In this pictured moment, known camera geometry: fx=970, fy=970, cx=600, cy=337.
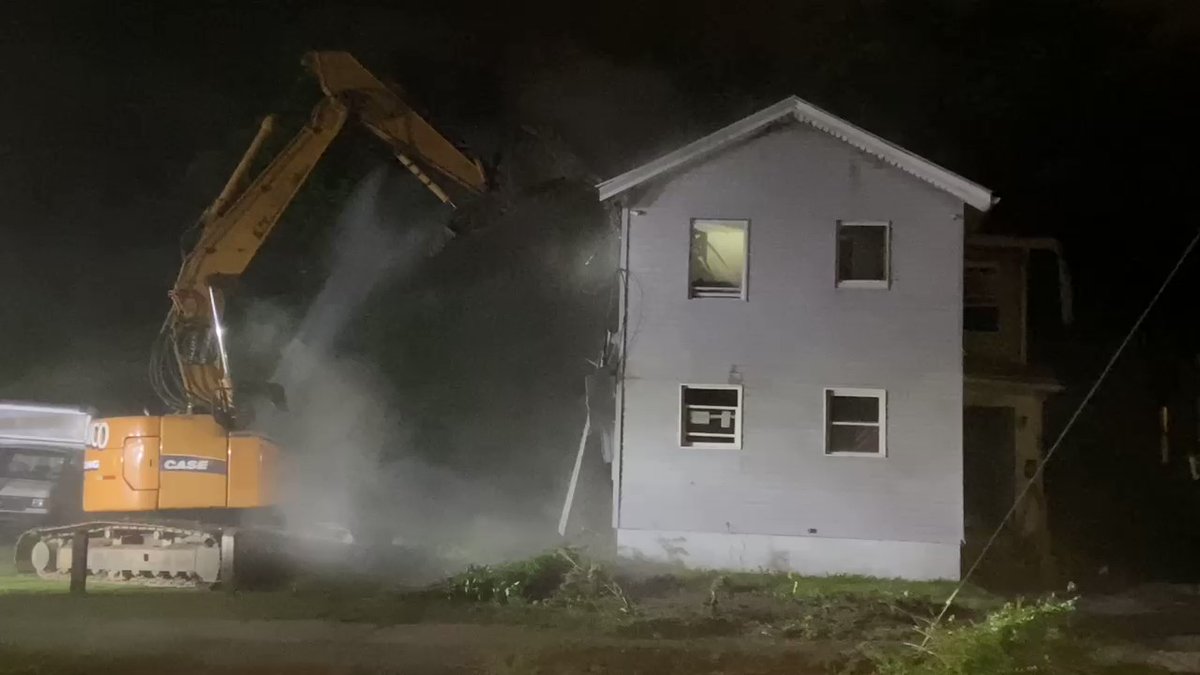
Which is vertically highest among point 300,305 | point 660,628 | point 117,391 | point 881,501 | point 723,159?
point 723,159

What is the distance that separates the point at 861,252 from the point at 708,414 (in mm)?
3448

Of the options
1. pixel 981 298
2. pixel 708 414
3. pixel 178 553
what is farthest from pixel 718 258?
pixel 178 553

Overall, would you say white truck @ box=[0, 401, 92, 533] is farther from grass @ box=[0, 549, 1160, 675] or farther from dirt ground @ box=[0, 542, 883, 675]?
dirt ground @ box=[0, 542, 883, 675]

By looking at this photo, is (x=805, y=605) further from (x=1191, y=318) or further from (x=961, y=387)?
(x=1191, y=318)

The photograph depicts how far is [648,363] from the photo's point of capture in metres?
14.6

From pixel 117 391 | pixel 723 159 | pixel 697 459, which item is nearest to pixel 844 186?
pixel 723 159

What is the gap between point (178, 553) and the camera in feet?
42.1

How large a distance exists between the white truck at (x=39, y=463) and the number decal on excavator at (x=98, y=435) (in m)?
2.53

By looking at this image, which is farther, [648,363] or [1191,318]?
[1191,318]

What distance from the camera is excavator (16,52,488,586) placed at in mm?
12594

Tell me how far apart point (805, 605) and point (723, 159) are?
6.77 metres

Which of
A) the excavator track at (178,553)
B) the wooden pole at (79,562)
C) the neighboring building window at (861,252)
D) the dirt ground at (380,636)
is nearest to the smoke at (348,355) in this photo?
the excavator track at (178,553)

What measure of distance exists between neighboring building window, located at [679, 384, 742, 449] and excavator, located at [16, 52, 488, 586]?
5908 millimetres

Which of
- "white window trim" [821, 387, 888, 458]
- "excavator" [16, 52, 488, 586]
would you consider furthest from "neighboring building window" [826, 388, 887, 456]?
"excavator" [16, 52, 488, 586]
